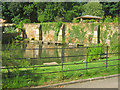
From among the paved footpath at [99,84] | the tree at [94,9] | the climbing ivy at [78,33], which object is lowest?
the paved footpath at [99,84]

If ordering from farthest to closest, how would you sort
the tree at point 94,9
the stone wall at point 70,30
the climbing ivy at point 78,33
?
the tree at point 94,9 → the climbing ivy at point 78,33 → the stone wall at point 70,30

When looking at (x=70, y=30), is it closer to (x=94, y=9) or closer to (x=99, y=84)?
(x=99, y=84)

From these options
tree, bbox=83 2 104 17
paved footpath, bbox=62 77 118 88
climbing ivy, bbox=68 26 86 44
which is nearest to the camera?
paved footpath, bbox=62 77 118 88

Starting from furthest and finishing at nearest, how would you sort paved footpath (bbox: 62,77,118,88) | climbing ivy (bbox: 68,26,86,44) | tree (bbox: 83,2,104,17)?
1. tree (bbox: 83,2,104,17)
2. climbing ivy (bbox: 68,26,86,44)
3. paved footpath (bbox: 62,77,118,88)

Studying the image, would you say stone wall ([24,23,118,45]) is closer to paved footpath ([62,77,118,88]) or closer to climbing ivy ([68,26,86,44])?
climbing ivy ([68,26,86,44])

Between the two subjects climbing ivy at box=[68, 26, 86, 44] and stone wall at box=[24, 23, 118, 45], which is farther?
climbing ivy at box=[68, 26, 86, 44]

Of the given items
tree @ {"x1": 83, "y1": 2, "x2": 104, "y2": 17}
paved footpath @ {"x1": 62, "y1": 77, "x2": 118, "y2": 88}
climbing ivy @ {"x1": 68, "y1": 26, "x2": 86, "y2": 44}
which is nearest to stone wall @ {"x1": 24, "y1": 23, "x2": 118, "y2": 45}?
climbing ivy @ {"x1": 68, "y1": 26, "x2": 86, "y2": 44}

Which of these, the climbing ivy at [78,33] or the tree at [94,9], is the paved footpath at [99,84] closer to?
the climbing ivy at [78,33]

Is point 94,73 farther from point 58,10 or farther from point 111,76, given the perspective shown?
point 58,10

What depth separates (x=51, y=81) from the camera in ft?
19.6

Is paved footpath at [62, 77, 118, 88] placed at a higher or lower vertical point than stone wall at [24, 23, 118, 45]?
lower

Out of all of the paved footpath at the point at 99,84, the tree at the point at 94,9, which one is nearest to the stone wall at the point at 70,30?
the paved footpath at the point at 99,84

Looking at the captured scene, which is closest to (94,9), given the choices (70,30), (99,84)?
(70,30)

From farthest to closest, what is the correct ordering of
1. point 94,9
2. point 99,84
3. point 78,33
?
point 94,9, point 78,33, point 99,84
